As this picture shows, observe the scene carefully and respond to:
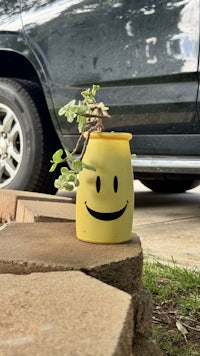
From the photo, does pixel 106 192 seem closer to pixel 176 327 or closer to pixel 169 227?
pixel 176 327

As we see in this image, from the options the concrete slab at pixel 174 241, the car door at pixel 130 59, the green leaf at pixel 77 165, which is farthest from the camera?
the car door at pixel 130 59

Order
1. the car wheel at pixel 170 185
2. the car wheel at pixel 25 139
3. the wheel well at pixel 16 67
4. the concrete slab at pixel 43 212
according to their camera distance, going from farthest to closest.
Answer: the car wheel at pixel 170 185 < the wheel well at pixel 16 67 < the car wheel at pixel 25 139 < the concrete slab at pixel 43 212

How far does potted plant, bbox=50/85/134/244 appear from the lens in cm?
112

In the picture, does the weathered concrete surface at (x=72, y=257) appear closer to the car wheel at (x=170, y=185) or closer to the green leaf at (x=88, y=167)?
the green leaf at (x=88, y=167)

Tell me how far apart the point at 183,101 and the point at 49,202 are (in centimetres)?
105

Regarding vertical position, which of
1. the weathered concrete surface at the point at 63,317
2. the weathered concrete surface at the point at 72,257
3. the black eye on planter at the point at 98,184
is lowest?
the weathered concrete surface at the point at 63,317

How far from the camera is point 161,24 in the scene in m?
2.54

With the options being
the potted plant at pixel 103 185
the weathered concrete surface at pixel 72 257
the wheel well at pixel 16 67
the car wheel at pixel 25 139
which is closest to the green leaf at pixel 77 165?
the potted plant at pixel 103 185

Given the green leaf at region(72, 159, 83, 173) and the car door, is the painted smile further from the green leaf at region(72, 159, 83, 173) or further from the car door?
the car door

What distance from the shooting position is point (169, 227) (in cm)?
255

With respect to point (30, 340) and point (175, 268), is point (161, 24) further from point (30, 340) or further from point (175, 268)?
point (30, 340)

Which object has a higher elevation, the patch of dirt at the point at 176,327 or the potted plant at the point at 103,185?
the potted plant at the point at 103,185

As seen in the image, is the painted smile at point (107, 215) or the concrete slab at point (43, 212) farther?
the concrete slab at point (43, 212)

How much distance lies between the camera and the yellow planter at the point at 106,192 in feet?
3.67
